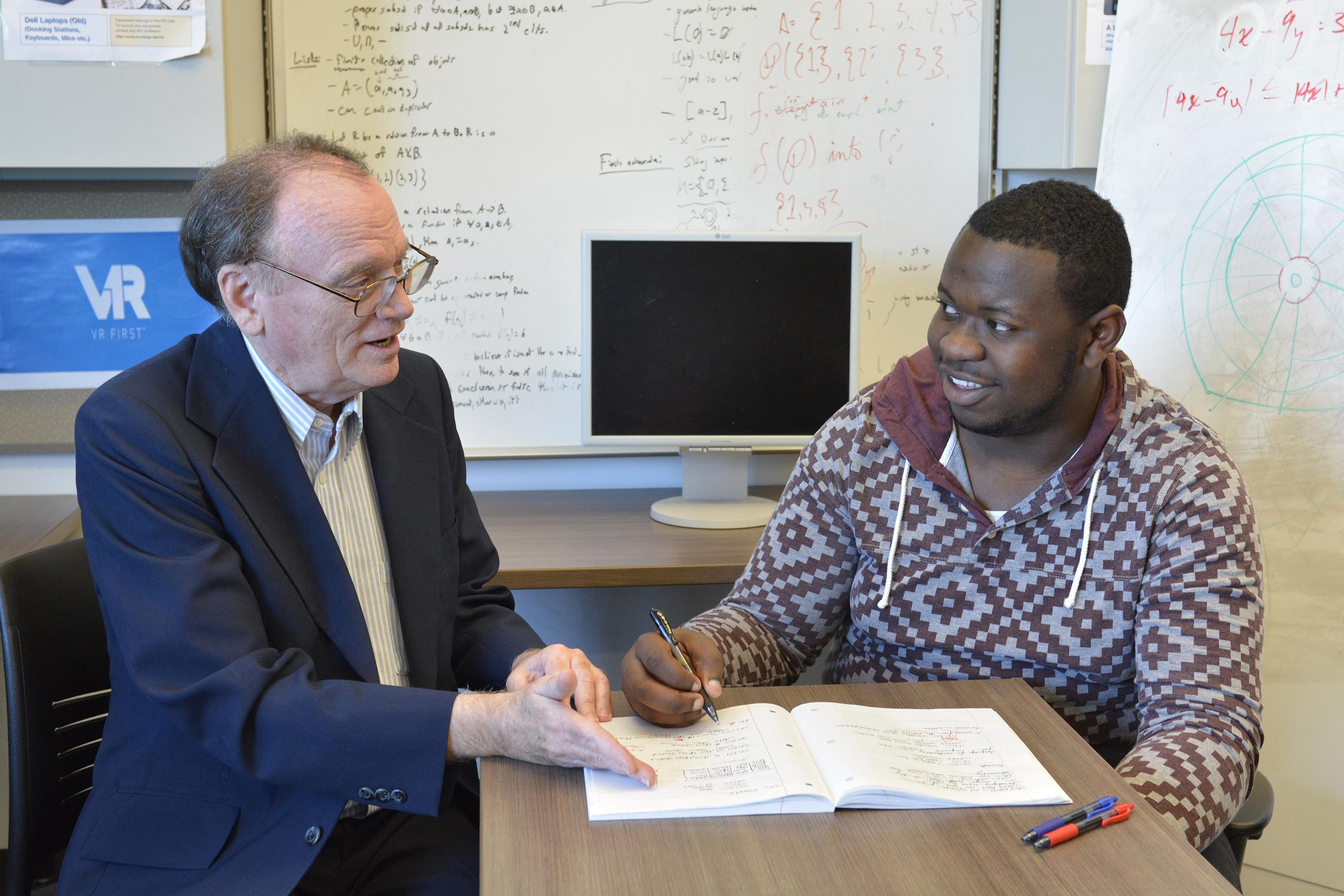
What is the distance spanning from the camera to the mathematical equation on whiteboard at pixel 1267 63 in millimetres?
1861

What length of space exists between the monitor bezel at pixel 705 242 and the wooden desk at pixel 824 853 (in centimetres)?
130

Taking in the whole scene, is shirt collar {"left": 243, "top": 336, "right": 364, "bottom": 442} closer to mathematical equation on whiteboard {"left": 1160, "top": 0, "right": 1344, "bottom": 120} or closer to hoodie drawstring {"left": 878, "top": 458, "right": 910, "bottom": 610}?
hoodie drawstring {"left": 878, "top": 458, "right": 910, "bottom": 610}

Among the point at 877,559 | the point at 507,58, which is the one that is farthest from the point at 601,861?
the point at 507,58

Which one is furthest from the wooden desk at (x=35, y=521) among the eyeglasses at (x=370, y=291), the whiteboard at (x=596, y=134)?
the eyeglasses at (x=370, y=291)

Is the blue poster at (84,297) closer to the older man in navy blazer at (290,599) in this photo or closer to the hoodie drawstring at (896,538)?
the older man in navy blazer at (290,599)

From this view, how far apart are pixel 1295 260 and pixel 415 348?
5.74 ft

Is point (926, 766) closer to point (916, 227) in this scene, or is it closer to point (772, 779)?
point (772, 779)

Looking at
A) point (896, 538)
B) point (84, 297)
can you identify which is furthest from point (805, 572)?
point (84, 297)

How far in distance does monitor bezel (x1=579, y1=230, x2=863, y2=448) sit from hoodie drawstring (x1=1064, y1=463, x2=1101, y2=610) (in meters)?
0.95

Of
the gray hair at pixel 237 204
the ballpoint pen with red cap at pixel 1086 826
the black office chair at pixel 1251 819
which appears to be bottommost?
the black office chair at pixel 1251 819

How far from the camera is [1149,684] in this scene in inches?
50.8

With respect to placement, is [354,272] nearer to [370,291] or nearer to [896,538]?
[370,291]

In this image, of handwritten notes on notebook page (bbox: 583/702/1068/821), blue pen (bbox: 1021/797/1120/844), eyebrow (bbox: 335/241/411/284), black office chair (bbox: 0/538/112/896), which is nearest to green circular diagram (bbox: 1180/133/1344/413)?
handwritten notes on notebook page (bbox: 583/702/1068/821)

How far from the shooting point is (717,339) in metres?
2.29
